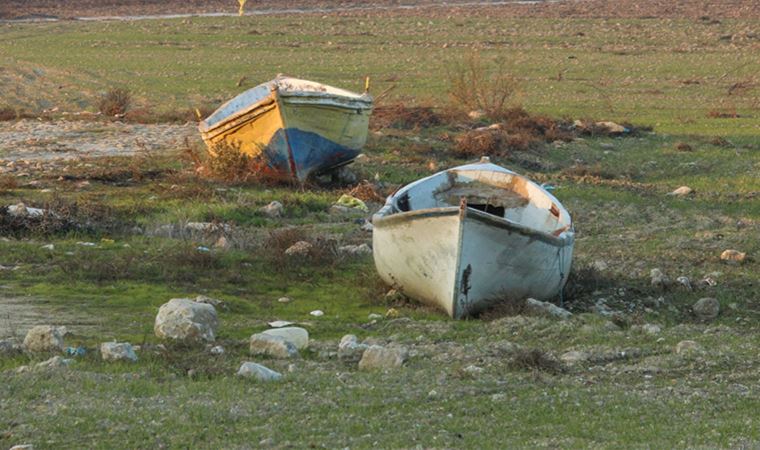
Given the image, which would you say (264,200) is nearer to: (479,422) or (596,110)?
(479,422)

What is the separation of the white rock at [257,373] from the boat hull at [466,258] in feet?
8.96

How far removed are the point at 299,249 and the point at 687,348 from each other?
4.89 meters

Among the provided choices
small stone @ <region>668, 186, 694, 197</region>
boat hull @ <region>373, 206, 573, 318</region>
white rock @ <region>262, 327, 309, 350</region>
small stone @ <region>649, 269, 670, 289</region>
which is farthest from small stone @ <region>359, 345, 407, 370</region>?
small stone @ <region>668, 186, 694, 197</region>

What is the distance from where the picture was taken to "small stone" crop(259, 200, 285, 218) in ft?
52.5

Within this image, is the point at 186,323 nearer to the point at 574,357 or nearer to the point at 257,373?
the point at 257,373

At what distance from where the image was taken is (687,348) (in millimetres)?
9703

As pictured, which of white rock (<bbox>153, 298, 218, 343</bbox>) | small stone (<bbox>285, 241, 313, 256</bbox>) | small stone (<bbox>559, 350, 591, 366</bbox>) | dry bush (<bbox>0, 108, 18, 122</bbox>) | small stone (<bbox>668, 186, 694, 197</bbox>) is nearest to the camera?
small stone (<bbox>559, 350, 591, 366</bbox>)

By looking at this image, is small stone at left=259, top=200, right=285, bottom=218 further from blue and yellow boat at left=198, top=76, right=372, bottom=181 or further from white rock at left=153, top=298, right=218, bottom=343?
white rock at left=153, top=298, right=218, bottom=343

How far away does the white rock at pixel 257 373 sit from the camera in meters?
8.71

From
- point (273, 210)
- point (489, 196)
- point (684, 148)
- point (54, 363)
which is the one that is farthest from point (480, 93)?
point (54, 363)

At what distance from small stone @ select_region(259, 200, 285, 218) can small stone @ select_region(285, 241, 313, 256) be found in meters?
2.54

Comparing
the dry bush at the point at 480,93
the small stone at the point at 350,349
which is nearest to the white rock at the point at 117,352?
the small stone at the point at 350,349

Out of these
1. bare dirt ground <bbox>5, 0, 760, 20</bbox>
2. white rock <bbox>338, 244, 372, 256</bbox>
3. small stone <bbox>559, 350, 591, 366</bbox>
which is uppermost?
small stone <bbox>559, 350, 591, 366</bbox>

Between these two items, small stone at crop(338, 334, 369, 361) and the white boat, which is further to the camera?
the white boat
